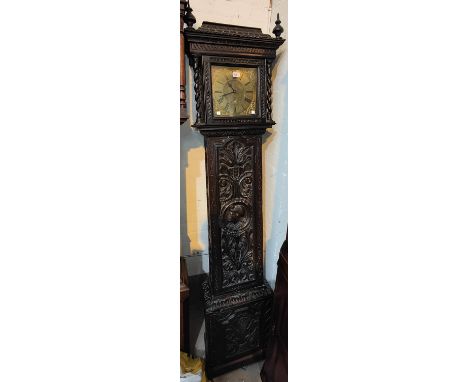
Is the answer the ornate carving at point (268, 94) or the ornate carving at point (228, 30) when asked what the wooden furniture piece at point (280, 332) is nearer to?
the ornate carving at point (268, 94)

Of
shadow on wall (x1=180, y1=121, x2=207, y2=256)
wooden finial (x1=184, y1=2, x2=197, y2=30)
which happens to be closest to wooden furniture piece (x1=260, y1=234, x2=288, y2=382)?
shadow on wall (x1=180, y1=121, x2=207, y2=256)

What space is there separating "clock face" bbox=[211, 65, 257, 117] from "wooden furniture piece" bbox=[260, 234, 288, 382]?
690 millimetres

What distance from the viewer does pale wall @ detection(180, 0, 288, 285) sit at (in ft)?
4.85

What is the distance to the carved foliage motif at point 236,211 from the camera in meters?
1.35

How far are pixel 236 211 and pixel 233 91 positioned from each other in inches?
23.9

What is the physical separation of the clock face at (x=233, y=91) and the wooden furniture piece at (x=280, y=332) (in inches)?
27.2

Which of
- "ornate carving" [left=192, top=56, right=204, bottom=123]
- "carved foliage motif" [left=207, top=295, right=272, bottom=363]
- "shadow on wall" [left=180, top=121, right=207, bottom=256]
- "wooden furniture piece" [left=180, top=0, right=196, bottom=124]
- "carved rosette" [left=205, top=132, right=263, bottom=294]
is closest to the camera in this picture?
"wooden furniture piece" [left=180, top=0, right=196, bottom=124]

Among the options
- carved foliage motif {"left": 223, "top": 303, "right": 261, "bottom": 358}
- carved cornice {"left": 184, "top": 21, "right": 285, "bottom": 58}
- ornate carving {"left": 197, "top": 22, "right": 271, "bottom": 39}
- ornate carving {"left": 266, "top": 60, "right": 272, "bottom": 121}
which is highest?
ornate carving {"left": 197, "top": 22, "right": 271, "bottom": 39}

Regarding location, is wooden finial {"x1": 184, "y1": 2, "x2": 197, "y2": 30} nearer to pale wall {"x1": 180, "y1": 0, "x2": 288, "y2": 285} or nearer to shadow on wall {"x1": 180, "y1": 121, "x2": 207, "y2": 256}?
pale wall {"x1": 180, "y1": 0, "x2": 288, "y2": 285}
